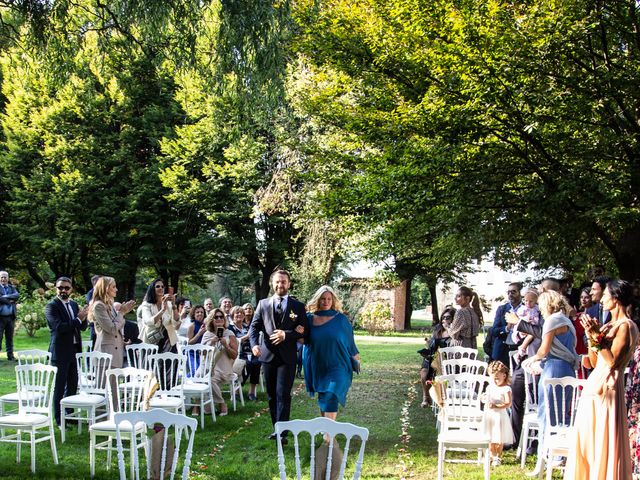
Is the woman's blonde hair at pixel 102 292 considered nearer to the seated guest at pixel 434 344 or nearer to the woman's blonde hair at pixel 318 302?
the woman's blonde hair at pixel 318 302

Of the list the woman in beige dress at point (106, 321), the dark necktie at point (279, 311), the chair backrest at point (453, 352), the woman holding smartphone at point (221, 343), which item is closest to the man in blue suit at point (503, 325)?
the chair backrest at point (453, 352)

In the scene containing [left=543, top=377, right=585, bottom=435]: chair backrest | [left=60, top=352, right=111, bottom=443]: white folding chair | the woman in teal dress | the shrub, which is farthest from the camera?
the shrub

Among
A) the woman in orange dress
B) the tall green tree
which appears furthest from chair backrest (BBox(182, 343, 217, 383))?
the woman in orange dress

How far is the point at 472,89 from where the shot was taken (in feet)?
38.2

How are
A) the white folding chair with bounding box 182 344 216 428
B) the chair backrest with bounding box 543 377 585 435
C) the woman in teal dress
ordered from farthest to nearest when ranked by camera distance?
the white folding chair with bounding box 182 344 216 428 → the woman in teal dress → the chair backrest with bounding box 543 377 585 435

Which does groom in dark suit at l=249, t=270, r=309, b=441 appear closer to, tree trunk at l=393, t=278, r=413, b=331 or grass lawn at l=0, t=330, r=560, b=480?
grass lawn at l=0, t=330, r=560, b=480

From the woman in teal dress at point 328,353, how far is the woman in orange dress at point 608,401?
2763 mm

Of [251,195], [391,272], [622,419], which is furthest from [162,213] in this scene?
[622,419]

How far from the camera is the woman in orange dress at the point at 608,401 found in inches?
220

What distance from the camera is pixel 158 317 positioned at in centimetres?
1027

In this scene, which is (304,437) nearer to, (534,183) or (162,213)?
(534,183)

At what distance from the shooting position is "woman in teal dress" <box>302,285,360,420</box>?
7.86 meters

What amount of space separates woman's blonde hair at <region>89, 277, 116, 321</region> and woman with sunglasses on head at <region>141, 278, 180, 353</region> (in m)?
1.31

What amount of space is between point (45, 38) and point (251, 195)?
20037mm
